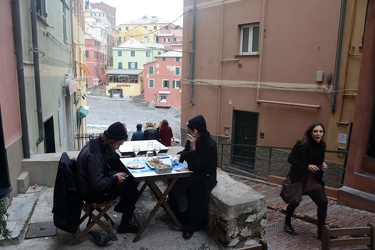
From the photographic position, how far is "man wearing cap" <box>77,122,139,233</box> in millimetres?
3271

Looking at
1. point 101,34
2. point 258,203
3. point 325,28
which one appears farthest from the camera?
point 101,34

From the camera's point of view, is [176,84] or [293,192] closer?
[293,192]

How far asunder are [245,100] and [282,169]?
306cm

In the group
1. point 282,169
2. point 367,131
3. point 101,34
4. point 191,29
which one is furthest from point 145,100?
point 367,131

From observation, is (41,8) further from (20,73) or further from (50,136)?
(50,136)

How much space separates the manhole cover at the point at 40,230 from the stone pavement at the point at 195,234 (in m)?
0.07

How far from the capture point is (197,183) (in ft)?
12.5

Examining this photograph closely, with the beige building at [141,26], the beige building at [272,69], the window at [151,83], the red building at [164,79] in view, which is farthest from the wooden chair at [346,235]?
the beige building at [141,26]

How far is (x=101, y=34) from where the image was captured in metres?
64.4

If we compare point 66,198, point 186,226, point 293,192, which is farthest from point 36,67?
point 293,192

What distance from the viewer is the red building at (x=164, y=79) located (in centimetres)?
4781

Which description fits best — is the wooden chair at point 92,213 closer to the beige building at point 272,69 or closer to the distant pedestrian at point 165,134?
the beige building at point 272,69

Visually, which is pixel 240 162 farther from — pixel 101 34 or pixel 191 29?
pixel 101 34

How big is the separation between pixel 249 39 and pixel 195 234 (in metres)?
9.52
